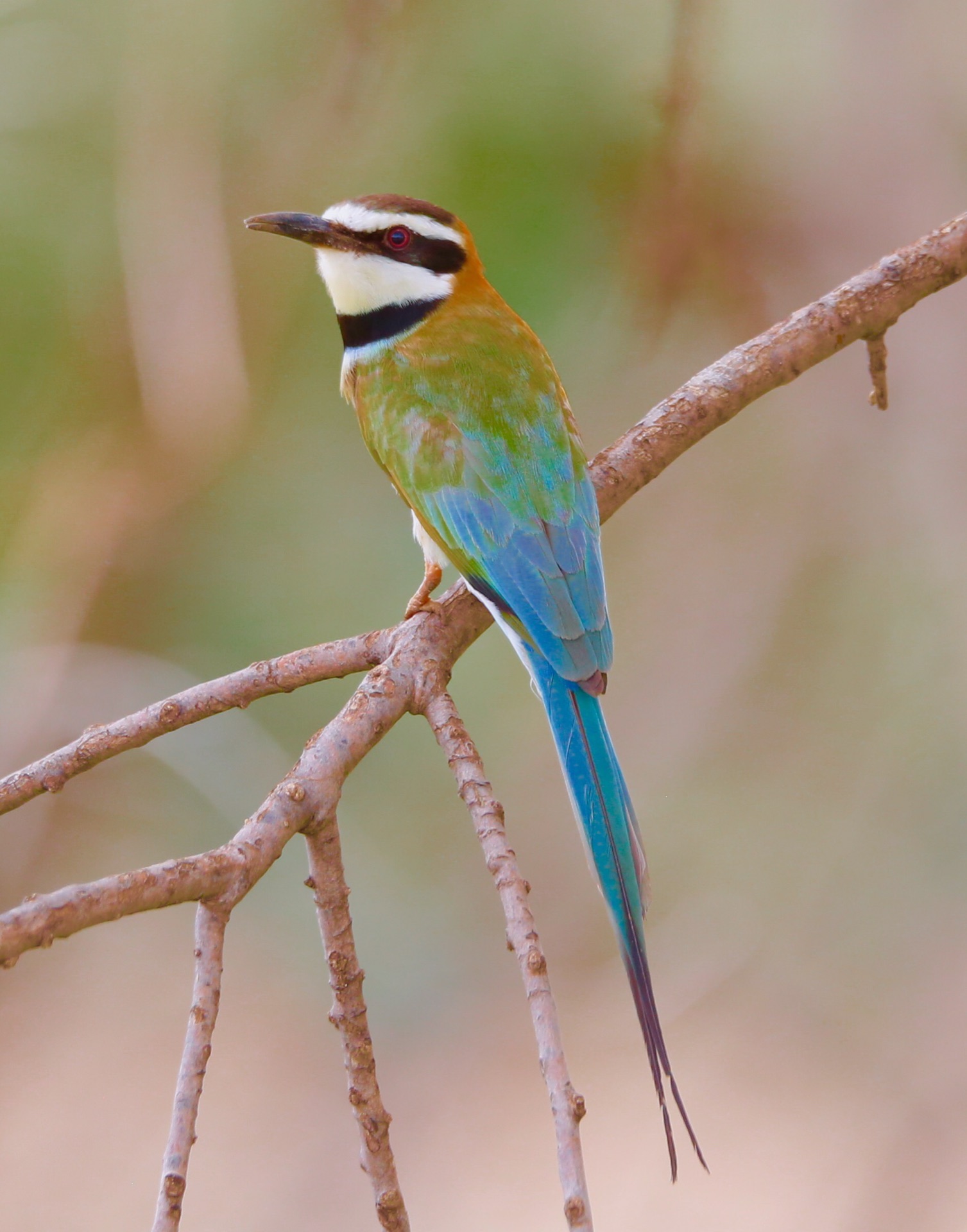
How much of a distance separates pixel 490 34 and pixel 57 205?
49.4 inches

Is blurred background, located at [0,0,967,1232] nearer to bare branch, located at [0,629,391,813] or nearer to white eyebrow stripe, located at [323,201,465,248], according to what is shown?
white eyebrow stripe, located at [323,201,465,248]

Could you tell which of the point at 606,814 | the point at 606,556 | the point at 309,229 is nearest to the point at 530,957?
the point at 606,814

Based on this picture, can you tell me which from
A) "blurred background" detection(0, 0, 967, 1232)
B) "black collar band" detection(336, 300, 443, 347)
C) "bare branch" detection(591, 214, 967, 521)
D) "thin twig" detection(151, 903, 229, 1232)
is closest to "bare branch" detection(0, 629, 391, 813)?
"thin twig" detection(151, 903, 229, 1232)

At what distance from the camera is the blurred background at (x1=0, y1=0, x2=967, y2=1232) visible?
10.1ft

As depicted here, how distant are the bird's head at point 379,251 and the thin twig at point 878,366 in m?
0.74

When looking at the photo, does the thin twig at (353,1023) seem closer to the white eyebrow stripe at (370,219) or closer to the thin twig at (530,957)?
the thin twig at (530,957)

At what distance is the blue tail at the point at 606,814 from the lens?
1180 mm

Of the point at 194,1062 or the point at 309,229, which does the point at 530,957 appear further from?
the point at 309,229

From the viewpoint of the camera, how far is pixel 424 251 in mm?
2121

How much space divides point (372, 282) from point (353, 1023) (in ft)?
4.57

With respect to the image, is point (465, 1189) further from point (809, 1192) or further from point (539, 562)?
point (539, 562)

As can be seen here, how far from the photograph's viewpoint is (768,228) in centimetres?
320

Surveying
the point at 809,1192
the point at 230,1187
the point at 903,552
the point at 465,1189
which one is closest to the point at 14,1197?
the point at 230,1187

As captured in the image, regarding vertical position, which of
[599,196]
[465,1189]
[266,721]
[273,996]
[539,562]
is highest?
[599,196]
